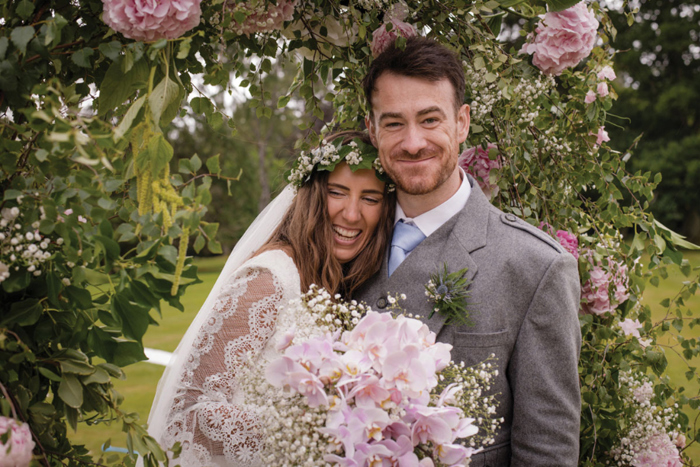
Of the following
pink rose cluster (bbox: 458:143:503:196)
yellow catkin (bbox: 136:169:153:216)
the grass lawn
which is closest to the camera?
yellow catkin (bbox: 136:169:153:216)

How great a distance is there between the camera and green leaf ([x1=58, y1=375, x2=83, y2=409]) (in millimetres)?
1332

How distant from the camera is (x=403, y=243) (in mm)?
2516

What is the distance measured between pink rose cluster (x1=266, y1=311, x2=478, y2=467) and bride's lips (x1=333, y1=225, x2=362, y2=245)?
1.14 meters

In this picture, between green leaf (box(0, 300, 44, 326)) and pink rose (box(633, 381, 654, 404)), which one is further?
pink rose (box(633, 381, 654, 404))

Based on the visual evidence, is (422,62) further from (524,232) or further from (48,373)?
(48,373)

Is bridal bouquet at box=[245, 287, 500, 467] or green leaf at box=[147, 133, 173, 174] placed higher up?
green leaf at box=[147, 133, 173, 174]

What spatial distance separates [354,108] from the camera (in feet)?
Answer: 8.57

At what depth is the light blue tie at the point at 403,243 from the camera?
8.16 feet

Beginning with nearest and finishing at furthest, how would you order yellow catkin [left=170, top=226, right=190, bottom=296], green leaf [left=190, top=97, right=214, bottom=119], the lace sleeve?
1. yellow catkin [left=170, top=226, right=190, bottom=296]
2. green leaf [left=190, top=97, right=214, bottom=119]
3. the lace sleeve

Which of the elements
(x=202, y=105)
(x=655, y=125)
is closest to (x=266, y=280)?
A: (x=202, y=105)

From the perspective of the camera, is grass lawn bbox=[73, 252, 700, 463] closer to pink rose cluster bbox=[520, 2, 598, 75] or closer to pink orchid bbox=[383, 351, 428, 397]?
pink rose cluster bbox=[520, 2, 598, 75]

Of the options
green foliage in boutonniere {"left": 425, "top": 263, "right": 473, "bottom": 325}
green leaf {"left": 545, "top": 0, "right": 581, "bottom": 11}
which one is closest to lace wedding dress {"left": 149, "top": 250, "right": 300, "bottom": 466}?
green foliage in boutonniere {"left": 425, "top": 263, "right": 473, "bottom": 325}

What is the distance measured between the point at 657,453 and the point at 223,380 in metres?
2.06

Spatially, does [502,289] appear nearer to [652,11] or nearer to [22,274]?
[22,274]
